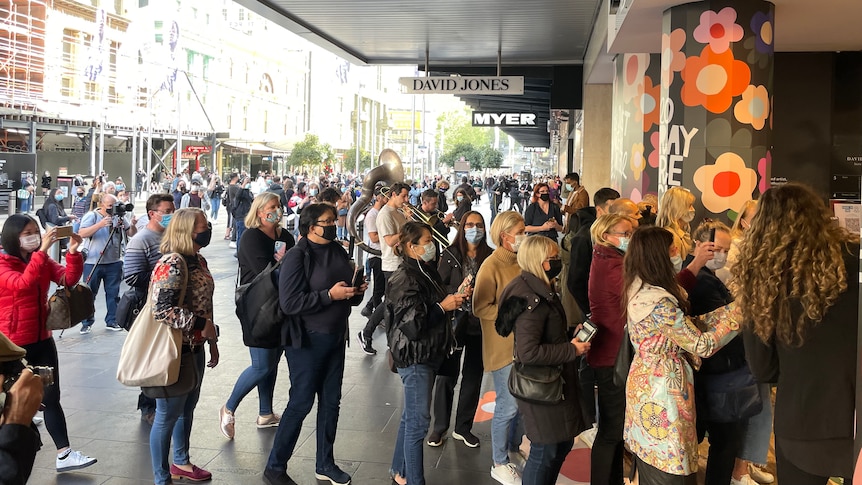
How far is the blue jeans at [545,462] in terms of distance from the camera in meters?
4.34

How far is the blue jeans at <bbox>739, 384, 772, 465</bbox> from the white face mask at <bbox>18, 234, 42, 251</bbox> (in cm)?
461

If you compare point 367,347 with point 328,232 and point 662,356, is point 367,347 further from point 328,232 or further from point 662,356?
point 662,356

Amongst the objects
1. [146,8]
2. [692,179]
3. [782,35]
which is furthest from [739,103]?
[146,8]

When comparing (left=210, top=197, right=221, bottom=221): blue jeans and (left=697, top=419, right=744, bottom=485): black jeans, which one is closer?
(left=697, top=419, right=744, bottom=485): black jeans

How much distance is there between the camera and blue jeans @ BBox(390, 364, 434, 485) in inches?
184

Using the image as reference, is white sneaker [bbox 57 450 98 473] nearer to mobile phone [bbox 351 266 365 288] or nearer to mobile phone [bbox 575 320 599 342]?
mobile phone [bbox 351 266 365 288]

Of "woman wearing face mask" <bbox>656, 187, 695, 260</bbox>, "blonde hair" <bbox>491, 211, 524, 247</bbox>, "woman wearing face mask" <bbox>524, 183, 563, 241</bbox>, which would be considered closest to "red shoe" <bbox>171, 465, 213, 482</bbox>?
"blonde hair" <bbox>491, 211, 524, 247</bbox>

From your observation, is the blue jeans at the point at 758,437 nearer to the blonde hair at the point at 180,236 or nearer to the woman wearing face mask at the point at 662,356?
the woman wearing face mask at the point at 662,356

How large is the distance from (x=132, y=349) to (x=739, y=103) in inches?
216

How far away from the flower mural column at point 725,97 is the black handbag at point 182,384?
15.3ft

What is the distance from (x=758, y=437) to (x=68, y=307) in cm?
442

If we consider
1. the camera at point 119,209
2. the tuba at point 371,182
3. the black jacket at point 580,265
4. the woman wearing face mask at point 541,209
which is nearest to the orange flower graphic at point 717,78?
the black jacket at point 580,265

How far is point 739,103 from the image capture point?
276 inches

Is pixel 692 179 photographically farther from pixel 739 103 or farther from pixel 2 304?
pixel 2 304
